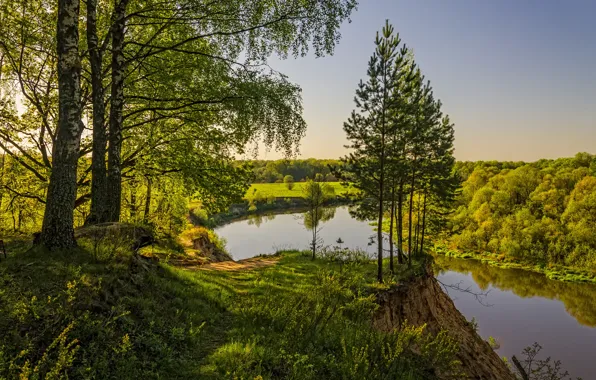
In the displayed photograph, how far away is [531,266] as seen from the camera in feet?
156

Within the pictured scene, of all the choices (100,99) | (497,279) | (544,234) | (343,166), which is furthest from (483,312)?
(100,99)

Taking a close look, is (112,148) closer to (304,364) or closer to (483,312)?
(304,364)

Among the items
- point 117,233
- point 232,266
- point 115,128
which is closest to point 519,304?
point 232,266

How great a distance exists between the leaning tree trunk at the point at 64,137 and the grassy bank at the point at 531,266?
5452cm

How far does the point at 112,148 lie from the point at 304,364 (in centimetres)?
665

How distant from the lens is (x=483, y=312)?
34719 mm

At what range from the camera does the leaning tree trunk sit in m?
5.56

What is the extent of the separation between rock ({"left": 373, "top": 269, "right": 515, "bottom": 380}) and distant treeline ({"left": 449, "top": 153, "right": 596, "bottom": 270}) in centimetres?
2734

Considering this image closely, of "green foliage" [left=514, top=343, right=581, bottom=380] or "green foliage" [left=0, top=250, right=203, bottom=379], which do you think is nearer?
"green foliage" [left=0, top=250, right=203, bottom=379]

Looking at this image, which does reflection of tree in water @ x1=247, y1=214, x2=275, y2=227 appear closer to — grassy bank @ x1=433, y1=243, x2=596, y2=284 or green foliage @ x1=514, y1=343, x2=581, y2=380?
grassy bank @ x1=433, y1=243, x2=596, y2=284

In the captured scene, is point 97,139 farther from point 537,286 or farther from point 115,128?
point 537,286

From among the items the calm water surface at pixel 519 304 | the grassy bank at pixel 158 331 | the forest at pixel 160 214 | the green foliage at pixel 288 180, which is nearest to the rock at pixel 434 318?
the forest at pixel 160 214

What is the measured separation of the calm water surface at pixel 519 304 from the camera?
1083 inches

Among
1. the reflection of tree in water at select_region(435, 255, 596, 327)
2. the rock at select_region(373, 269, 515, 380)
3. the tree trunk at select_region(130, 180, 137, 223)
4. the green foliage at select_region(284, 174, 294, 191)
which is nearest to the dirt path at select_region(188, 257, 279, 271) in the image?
the tree trunk at select_region(130, 180, 137, 223)
